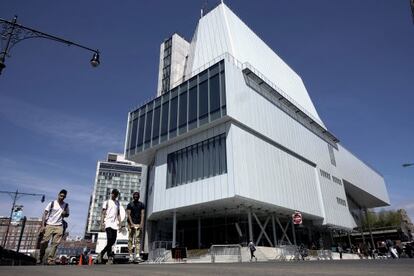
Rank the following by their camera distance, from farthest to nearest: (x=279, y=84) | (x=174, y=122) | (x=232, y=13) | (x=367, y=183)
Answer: (x=367, y=183)
(x=279, y=84)
(x=232, y=13)
(x=174, y=122)

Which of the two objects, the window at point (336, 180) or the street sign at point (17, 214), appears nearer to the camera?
the street sign at point (17, 214)

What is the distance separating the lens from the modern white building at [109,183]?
4995 inches

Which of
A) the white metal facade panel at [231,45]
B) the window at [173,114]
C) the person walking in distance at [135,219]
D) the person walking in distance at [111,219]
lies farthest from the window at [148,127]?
the person walking in distance at [111,219]

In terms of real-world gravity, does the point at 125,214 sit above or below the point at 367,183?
below

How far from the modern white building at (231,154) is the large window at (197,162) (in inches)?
4.1

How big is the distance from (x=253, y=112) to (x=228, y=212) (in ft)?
34.4

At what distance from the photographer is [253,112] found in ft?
105

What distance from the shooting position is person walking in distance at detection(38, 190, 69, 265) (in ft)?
27.1

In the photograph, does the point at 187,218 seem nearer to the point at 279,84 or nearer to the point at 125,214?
the point at 279,84

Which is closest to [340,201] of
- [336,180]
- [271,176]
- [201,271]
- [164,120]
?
[336,180]

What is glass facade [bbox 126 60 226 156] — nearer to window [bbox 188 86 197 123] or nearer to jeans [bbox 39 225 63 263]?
window [bbox 188 86 197 123]

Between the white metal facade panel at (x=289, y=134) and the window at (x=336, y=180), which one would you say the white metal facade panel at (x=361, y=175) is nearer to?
the white metal facade panel at (x=289, y=134)

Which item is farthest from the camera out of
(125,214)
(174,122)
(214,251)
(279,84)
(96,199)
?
(96,199)

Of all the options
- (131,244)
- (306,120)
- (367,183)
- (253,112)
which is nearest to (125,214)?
(131,244)
